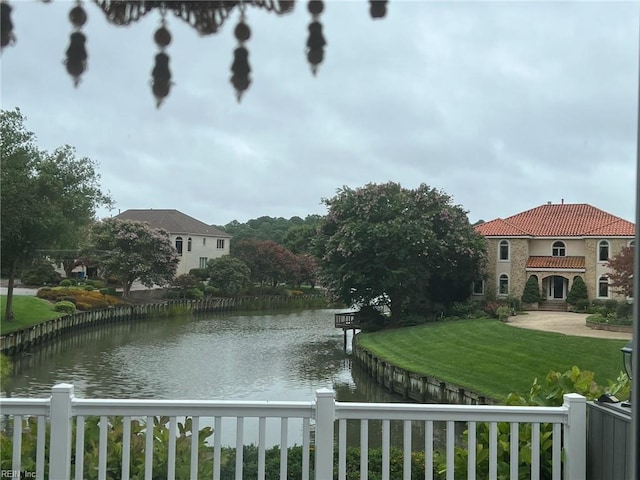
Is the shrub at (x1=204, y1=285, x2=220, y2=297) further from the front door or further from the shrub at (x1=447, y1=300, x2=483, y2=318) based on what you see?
the shrub at (x1=447, y1=300, x2=483, y2=318)

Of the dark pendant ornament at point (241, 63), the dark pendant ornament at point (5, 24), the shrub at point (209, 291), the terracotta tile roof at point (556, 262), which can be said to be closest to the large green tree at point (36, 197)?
the shrub at point (209, 291)

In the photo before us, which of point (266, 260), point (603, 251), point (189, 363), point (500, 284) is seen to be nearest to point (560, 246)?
point (603, 251)

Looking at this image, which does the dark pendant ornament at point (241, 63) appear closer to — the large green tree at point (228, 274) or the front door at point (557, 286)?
the large green tree at point (228, 274)

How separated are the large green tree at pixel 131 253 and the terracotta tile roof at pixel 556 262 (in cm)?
446

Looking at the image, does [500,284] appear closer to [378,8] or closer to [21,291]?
[21,291]

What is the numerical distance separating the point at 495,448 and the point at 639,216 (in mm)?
1078

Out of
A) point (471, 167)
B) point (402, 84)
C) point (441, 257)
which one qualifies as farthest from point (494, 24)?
point (441, 257)

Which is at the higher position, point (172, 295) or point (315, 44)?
point (315, 44)

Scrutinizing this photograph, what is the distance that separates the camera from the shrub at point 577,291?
22.5ft

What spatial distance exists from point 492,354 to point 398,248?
312cm

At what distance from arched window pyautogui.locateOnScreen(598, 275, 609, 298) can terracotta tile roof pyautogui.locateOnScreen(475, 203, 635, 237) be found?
0.52 meters

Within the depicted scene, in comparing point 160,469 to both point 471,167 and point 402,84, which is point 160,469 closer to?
point 402,84

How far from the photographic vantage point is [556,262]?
651 cm

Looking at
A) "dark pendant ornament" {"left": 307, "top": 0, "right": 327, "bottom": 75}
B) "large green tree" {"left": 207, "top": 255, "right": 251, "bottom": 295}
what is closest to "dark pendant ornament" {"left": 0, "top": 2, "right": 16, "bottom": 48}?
"dark pendant ornament" {"left": 307, "top": 0, "right": 327, "bottom": 75}
